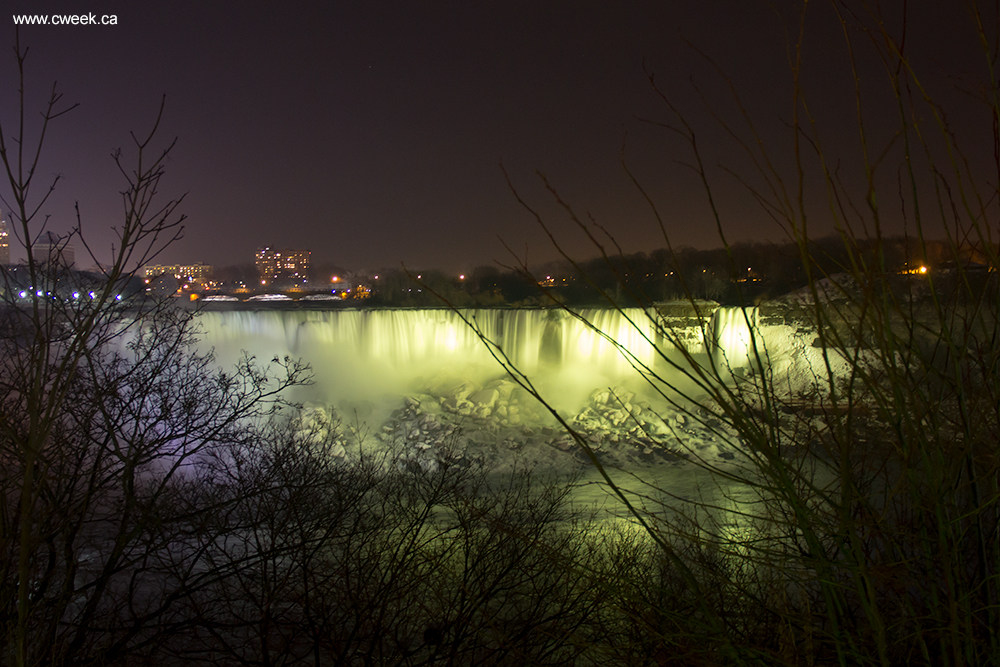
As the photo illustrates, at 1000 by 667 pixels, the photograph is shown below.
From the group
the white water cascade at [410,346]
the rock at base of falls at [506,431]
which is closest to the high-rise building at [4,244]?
the rock at base of falls at [506,431]

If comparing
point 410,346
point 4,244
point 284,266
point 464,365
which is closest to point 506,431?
point 464,365

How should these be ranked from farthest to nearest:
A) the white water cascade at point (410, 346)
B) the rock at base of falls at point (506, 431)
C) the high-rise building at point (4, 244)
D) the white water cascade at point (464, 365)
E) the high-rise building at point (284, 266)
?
the high-rise building at point (284, 266), the white water cascade at point (410, 346), the white water cascade at point (464, 365), the rock at base of falls at point (506, 431), the high-rise building at point (4, 244)

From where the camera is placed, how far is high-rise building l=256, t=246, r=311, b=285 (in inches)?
1276


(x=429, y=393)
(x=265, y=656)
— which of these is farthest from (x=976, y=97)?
(x=429, y=393)

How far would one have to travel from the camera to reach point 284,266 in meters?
33.5

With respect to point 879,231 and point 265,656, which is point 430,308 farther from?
point 879,231

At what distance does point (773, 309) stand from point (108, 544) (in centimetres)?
1912

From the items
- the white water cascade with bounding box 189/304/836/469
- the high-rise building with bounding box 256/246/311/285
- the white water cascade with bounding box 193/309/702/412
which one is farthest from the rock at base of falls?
the high-rise building with bounding box 256/246/311/285

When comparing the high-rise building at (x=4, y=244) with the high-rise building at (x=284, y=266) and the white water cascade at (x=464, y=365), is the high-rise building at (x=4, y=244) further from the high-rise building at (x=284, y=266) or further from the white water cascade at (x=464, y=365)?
the high-rise building at (x=284, y=266)

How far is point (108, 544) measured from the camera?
390 inches

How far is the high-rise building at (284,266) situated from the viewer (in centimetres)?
3241

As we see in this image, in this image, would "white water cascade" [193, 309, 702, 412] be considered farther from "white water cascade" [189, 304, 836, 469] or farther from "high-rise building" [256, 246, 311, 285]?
"high-rise building" [256, 246, 311, 285]

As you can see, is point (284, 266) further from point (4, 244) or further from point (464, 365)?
point (4, 244)

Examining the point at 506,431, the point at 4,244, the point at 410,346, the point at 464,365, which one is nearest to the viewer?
the point at 4,244
